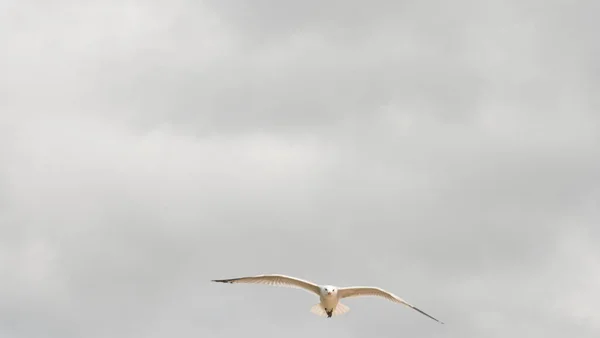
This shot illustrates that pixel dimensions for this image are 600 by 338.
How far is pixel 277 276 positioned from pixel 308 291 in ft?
14.9

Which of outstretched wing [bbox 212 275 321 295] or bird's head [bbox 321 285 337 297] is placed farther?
bird's head [bbox 321 285 337 297]

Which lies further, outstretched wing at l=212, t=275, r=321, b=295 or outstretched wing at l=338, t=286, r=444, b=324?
outstretched wing at l=338, t=286, r=444, b=324

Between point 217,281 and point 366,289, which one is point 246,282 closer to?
point 217,281

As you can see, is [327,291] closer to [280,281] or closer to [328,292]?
[328,292]

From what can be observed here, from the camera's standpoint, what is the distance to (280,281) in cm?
10562

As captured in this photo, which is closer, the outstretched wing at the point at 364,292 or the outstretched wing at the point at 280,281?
the outstretched wing at the point at 280,281

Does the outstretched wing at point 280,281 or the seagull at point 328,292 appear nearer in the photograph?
the outstretched wing at point 280,281

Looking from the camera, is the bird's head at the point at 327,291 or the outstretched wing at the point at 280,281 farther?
the bird's head at the point at 327,291

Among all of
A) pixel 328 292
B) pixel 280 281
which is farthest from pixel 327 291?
pixel 280 281

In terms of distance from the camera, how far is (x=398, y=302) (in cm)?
10638

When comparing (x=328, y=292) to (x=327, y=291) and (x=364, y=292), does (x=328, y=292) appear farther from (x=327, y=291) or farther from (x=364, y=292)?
(x=364, y=292)

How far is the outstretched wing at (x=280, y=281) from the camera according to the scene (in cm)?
10119

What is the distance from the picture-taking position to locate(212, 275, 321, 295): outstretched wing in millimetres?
101188

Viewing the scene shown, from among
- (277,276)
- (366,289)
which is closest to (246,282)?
(277,276)
